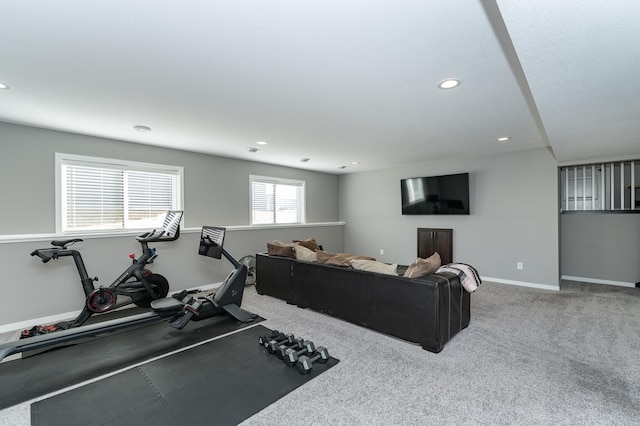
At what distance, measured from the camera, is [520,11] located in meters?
1.31

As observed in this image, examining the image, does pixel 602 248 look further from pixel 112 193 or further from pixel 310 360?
pixel 112 193

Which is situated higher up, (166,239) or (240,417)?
(166,239)

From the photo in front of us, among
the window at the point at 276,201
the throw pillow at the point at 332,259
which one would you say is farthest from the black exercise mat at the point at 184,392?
the window at the point at 276,201

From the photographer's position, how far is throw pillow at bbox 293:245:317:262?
3.89m

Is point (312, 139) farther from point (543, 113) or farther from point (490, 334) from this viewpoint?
point (490, 334)

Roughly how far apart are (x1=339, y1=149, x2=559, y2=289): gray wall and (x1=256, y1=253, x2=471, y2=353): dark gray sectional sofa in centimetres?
263

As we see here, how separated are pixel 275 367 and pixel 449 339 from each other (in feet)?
5.65

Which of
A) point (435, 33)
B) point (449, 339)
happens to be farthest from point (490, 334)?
point (435, 33)

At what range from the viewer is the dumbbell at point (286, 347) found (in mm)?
2543

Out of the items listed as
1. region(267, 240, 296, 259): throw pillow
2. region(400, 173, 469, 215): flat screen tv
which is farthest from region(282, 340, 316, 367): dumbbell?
region(400, 173, 469, 215): flat screen tv

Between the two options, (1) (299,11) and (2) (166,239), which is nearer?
(1) (299,11)

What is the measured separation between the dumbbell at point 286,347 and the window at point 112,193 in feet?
10.4

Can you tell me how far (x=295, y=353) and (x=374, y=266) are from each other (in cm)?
123

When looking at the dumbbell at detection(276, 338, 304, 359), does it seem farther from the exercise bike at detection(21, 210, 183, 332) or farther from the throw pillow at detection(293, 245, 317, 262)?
the exercise bike at detection(21, 210, 183, 332)
